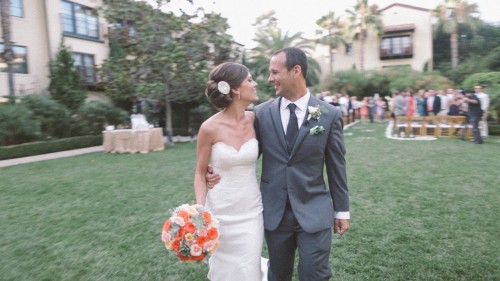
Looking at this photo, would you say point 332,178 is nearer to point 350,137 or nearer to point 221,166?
point 221,166

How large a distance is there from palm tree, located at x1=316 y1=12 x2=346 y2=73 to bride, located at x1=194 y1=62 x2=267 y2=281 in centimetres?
4127

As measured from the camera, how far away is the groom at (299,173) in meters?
2.59

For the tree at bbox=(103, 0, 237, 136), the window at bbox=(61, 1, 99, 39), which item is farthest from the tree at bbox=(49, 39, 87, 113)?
the tree at bbox=(103, 0, 237, 136)

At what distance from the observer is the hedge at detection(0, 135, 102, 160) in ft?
46.9

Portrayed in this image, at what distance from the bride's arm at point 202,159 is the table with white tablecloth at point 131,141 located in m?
12.2

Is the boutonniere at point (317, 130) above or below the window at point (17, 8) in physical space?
below

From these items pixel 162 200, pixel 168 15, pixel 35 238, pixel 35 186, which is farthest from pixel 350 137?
pixel 35 238

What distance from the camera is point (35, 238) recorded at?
5.15 meters

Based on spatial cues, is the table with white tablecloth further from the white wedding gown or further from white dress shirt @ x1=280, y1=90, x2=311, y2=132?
white dress shirt @ x1=280, y1=90, x2=311, y2=132

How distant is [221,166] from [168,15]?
48.8 feet

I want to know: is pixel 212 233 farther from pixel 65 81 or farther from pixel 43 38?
pixel 43 38

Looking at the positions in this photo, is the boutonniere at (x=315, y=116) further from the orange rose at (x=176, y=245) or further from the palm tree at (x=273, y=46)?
the palm tree at (x=273, y=46)

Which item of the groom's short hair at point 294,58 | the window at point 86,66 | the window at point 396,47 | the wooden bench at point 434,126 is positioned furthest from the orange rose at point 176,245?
the window at point 396,47

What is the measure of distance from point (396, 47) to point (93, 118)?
110ft
